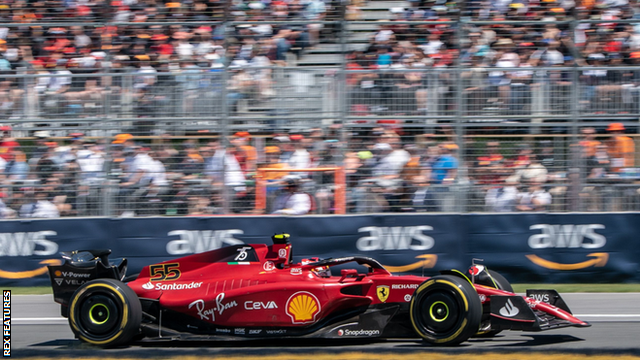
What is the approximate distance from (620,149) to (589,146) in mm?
401

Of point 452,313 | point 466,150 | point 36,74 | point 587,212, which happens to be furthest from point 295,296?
point 36,74

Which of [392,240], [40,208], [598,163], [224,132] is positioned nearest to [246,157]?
[224,132]

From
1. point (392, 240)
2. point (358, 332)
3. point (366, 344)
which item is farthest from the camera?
point (392, 240)

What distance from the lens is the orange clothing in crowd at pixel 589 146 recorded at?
32.2 feet

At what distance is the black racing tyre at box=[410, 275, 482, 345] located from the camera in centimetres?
562

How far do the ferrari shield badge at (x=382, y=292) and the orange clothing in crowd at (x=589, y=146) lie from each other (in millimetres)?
5022

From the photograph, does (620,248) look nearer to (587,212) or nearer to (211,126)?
(587,212)

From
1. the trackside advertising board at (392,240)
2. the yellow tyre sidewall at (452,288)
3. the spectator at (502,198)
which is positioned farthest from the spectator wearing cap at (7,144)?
the yellow tyre sidewall at (452,288)

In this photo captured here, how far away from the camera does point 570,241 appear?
9734mm

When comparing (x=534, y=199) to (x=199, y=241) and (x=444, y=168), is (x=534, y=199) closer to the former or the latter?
(x=444, y=168)

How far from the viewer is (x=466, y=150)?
9.85m

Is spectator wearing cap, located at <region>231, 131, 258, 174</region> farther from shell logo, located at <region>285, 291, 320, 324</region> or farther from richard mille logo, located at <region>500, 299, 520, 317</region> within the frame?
richard mille logo, located at <region>500, 299, 520, 317</region>

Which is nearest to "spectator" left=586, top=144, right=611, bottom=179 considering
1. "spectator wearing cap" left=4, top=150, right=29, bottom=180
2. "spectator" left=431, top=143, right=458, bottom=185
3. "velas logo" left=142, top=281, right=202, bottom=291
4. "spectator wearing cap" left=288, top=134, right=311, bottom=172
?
"spectator" left=431, top=143, right=458, bottom=185

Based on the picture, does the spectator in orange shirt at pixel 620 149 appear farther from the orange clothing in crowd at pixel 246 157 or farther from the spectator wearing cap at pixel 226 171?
the spectator wearing cap at pixel 226 171
